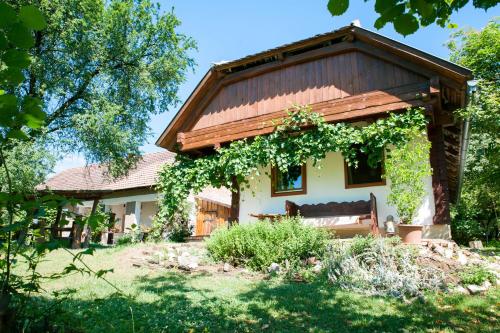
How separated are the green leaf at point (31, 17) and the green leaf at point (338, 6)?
1535mm

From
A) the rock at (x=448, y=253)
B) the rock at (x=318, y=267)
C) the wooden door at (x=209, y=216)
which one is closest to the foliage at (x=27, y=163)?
the wooden door at (x=209, y=216)

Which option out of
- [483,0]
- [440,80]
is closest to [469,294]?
[483,0]

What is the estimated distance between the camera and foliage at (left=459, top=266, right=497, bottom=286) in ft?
17.9

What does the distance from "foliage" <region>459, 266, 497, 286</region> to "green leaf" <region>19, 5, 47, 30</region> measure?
6330mm

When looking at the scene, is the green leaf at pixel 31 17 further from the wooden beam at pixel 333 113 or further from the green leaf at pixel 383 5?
the wooden beam at pixel 333 113

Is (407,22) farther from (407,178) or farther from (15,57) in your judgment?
(407,178)

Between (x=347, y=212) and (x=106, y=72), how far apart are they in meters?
13.2

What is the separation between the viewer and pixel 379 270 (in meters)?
5.72

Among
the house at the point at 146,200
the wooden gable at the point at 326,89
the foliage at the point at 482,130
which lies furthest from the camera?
the house at the point at 146,200

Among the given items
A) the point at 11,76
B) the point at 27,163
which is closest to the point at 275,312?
the point at 11,76

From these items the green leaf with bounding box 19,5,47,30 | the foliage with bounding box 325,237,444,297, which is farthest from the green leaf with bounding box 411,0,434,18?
the foliage with bounding box 325,237,444,297

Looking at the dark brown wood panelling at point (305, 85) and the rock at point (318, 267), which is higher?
the dark brown wood panelling at point (305, 85)

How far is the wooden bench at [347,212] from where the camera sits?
8375 mm

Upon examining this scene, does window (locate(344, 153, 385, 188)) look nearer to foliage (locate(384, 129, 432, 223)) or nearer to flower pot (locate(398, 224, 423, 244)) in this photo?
foliage (locate(384, 129, 432, 223))
